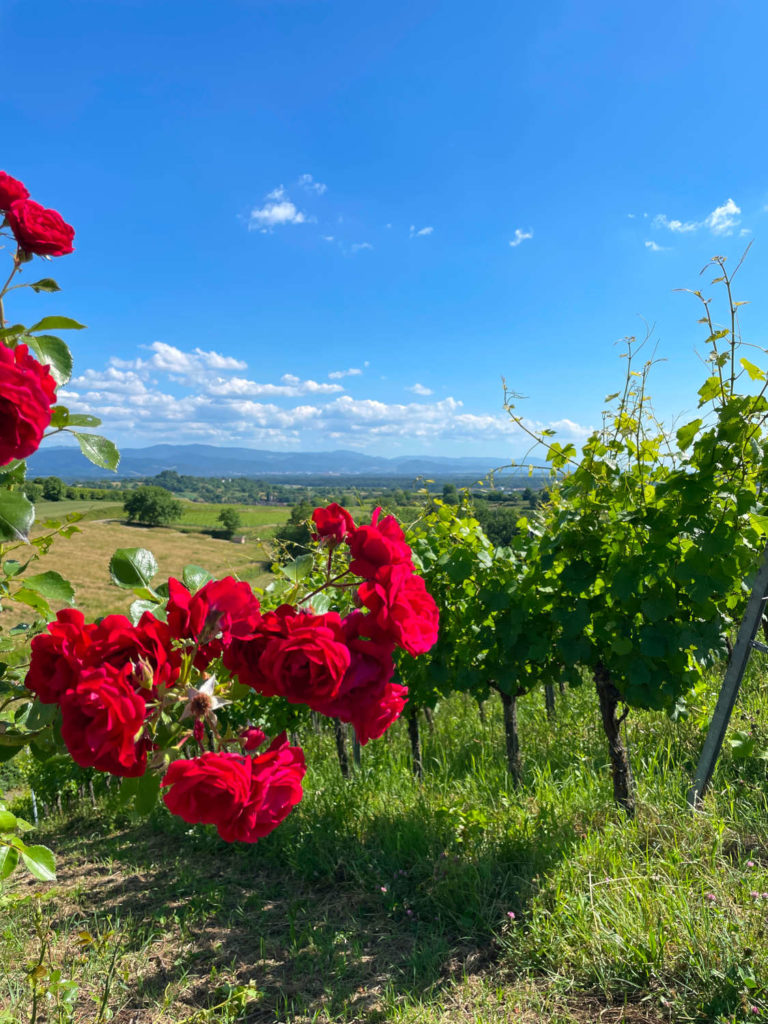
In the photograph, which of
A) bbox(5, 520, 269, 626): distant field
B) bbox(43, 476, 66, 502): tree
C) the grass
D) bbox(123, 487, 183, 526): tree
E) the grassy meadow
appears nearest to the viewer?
the grass

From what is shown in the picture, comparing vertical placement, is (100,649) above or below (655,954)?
above

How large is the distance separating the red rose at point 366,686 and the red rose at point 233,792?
12cm

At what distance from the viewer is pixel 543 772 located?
11.9 ft

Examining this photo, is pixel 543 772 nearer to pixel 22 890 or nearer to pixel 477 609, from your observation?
pixel 477 609

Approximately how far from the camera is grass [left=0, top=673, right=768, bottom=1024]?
2.11 meters

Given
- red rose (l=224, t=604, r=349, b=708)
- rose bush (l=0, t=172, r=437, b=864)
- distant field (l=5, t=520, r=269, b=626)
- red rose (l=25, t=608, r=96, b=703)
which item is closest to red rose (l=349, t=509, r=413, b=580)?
rose bush (l=0, t=172, r=437, b=864)

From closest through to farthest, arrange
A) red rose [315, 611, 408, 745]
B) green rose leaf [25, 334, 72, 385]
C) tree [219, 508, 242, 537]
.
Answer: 1. red rose [315, 611, 408, 745]
2. green rose leaf [25, 334, 72, 385]
3. tree [219, 508, 242, 537]

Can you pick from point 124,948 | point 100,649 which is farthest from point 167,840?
point 100,649

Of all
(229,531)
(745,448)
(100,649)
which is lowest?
(229,531)

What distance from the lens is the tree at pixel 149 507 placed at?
167 feet

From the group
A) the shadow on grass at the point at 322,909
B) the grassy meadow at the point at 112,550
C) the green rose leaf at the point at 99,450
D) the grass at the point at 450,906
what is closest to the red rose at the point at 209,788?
the green rose leaf at the point at 99,450

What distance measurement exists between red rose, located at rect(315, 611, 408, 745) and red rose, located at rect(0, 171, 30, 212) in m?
1.07

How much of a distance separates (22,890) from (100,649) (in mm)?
4028

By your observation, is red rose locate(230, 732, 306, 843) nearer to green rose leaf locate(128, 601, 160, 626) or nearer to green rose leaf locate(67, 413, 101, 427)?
green rose leaf locate(128, 601, 160, 626)
